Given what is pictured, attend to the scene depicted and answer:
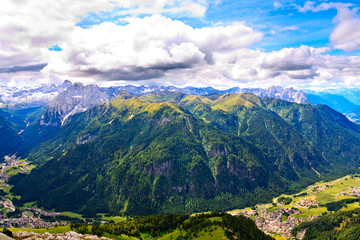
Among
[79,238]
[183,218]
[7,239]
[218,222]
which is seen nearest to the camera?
[7,239]

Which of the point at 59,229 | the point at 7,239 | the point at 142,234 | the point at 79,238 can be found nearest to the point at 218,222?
the point at 142,234

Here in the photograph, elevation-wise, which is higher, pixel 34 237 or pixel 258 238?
pixel 34 237

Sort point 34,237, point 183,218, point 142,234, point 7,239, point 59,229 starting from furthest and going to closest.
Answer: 1. point 183,218
2. point 142,234
3. point 59,229
4. point 34,237
5. point 7,239

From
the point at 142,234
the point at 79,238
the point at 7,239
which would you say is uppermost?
the point at 7,239

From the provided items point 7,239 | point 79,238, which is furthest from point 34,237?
point 7,239

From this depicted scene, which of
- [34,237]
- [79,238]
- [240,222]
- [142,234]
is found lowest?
[142,234]

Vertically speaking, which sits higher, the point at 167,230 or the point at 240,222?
the point at 240,222

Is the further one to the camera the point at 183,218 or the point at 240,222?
the point at 183,218

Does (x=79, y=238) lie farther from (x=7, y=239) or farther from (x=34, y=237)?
(x=7, y=239)

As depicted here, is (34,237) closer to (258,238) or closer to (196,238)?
(196,238)
